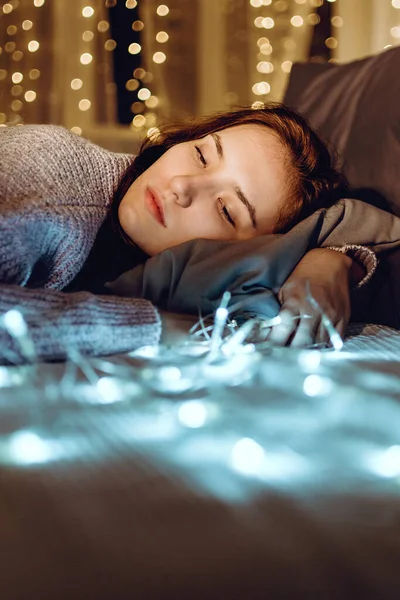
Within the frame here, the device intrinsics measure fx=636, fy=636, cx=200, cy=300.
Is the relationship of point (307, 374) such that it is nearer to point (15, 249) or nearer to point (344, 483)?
point (344, 483)

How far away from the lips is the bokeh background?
213 centimetres

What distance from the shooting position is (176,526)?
0.36 meters

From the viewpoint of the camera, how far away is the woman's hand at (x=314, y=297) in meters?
0.87

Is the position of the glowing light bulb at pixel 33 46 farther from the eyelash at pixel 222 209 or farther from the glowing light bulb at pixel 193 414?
the glowing light bulb at pixel 193 414

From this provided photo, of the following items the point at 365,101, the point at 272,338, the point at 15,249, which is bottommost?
the point at 272,338

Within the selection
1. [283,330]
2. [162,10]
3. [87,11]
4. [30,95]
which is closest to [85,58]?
[87,11]

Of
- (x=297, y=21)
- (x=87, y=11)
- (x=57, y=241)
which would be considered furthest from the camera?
(x=87, y=11)

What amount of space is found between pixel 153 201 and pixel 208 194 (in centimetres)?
10

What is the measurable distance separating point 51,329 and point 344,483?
41cm

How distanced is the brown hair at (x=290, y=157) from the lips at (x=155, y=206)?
0.08 meters

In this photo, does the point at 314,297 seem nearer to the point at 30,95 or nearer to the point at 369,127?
the point at 369,127

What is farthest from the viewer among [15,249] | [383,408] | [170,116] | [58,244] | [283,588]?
[170,116]

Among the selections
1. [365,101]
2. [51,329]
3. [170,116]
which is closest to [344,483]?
[51,329]

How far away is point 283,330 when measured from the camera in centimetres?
86
